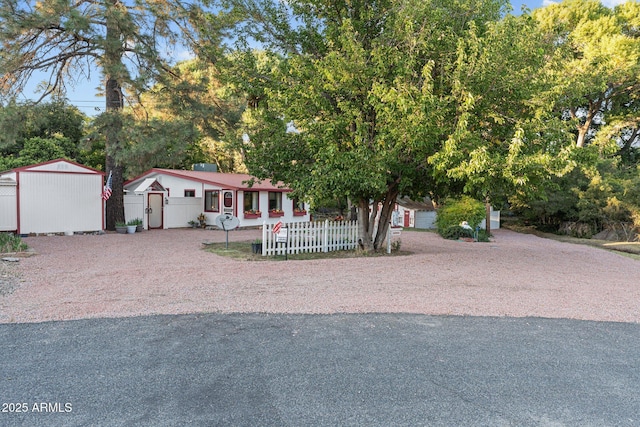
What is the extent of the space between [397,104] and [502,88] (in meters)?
2.41

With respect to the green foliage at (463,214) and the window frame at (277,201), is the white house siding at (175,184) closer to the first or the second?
the window frame at (277,201)

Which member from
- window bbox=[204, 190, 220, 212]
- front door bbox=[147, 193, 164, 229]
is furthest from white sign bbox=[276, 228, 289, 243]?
front door bbox=[147, 193, 164, 229]

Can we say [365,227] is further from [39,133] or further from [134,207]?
[39,133]

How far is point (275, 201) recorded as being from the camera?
22312 mm

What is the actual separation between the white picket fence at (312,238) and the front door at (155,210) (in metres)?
10.6

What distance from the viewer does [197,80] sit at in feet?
57.8

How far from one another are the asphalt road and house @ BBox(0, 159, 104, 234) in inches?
486

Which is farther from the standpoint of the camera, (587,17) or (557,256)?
(587,17)

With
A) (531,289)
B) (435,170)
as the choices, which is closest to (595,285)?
(531,289)

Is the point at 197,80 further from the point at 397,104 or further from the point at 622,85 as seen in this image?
the point at 622,85

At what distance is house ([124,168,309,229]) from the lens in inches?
745

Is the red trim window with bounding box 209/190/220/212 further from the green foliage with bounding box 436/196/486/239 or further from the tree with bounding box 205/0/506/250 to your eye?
the green foliage with bounding box 436/196/486/239

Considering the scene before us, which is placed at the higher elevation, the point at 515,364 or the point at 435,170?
the point at 435,170

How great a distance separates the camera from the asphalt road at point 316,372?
8.63 feet
